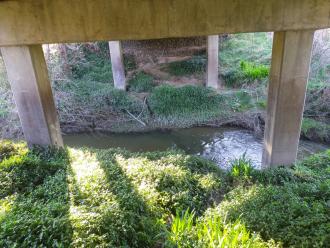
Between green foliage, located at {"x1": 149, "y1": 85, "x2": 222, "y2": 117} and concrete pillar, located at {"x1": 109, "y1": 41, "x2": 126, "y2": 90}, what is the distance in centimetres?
256

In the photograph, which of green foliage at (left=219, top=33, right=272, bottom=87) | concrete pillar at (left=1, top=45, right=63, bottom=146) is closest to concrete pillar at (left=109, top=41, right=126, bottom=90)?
green foliage at (left=219, top=33, right=272, bottom=87)

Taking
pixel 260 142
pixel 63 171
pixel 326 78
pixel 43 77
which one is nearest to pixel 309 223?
pixel 63 171

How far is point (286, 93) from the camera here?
688 centimetres

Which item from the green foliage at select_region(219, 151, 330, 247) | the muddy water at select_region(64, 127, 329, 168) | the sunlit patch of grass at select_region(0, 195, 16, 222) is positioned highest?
the sunlit patch of grass at select_region(0, 195, 16, 222)

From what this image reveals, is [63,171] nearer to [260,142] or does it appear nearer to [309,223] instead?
[309,223]

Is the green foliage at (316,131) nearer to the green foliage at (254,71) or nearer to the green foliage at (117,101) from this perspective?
the green foliage at (254,71)

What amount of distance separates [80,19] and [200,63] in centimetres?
1350

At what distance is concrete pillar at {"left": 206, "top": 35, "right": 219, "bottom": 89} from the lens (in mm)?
16469

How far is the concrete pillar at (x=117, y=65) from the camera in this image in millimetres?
16609

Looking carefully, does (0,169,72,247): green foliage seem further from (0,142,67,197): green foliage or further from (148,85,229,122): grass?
(148,85,229,122): grass

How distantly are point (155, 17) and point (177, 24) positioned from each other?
0.52m

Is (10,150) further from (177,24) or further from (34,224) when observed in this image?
(177,24)

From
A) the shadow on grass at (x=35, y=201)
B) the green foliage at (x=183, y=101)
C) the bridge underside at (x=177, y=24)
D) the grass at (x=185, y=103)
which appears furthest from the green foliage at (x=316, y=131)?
the shadow on grass at (x=35, y=201)

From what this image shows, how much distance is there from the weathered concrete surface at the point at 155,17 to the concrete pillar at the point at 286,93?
447mm
